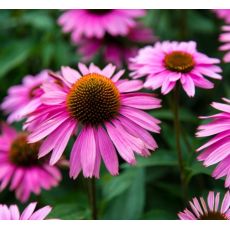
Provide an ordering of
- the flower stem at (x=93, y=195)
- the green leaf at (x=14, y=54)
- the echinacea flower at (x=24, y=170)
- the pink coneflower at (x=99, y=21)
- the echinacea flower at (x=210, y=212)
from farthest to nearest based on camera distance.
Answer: the green leaf at (x=14, y=54)
the pink coneflower at (x=99, y=21)
the echinacea flower at (x=24, y=170)
the flower stem at (x=93, y=195)
the echinacea flower at (x=210, y=212)

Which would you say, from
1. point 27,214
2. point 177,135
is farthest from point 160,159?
point 27,214

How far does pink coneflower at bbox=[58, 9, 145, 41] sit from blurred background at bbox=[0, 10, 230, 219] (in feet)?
0.52

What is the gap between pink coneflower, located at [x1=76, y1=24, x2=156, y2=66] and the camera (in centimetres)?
188

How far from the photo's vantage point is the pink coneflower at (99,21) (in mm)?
1726

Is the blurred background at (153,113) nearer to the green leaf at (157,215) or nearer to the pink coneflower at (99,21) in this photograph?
the green leaf at (157,215)

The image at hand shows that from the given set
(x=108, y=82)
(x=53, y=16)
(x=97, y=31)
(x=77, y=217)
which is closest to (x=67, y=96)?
(x=108, y=82)

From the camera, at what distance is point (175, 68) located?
3.76 ft

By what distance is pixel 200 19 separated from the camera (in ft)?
6.77

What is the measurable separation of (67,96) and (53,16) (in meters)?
1.14

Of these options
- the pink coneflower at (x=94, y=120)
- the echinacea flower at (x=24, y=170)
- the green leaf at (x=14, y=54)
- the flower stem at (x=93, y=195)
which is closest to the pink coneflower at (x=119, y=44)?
the green leaf at (x=14, y=54)

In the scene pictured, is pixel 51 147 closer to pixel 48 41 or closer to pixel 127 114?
pixel 127 114

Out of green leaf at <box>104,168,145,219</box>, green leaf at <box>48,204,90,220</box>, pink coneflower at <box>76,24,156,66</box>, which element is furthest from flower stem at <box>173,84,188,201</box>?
pink coneflower at <box>76,24,156,66</box>

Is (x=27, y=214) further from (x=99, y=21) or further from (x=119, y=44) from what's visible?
(x=119, y=44)

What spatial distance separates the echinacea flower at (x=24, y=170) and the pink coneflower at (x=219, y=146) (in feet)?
1.83
